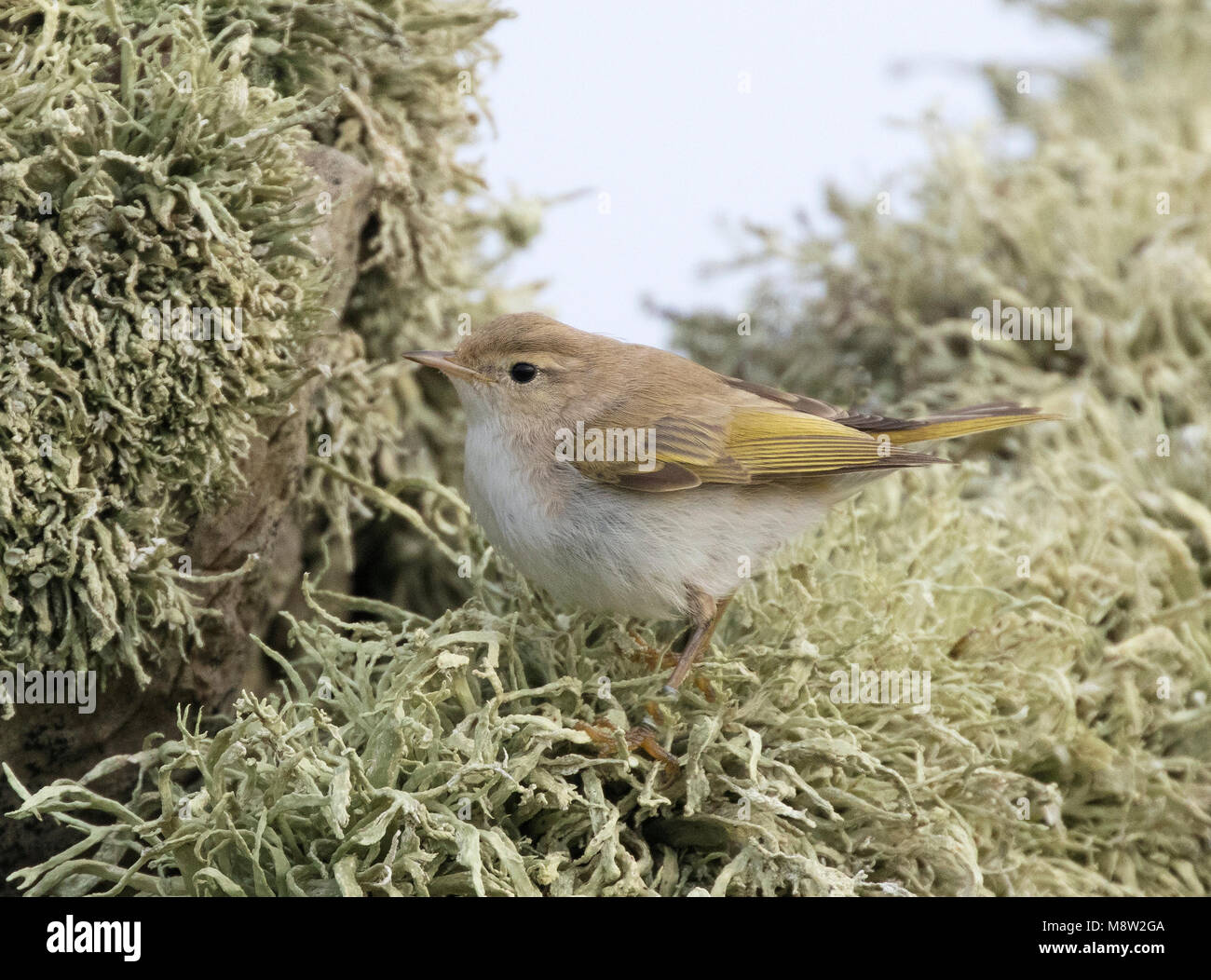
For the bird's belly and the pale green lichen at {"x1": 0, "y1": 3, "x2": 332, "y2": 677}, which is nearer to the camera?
the pale green lichen at {"x1": 0, "y1": 3, "x2": 332, "y2": 677}

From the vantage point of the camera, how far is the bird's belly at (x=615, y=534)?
2787mm

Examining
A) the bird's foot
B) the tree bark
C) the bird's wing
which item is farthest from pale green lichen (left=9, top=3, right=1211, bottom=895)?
the bird's wing

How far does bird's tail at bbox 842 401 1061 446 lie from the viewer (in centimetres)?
305

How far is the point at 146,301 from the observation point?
2.64 meters

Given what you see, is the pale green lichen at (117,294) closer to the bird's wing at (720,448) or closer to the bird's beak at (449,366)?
the bird's beak at (449,366)

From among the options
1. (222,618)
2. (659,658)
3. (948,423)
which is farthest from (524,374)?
(948,423)

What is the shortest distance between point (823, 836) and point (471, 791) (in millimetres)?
823

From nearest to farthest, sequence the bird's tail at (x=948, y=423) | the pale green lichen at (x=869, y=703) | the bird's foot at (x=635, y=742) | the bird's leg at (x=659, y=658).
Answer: the pale green lichen at (x=869, y=703), the bird's foot at (x=635, y=742), the bird's leg at (x=659, y=658), the bird's tail at (x=948, y=423)

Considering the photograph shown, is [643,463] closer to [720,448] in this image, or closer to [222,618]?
[720,448]

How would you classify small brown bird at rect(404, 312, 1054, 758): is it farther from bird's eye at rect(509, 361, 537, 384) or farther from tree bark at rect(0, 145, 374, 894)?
tree bark at rect(0, 145, 374, 894)

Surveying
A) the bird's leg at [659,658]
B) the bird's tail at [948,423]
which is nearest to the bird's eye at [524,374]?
the bird's leg at [659,658]

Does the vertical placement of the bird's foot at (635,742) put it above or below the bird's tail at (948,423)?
below

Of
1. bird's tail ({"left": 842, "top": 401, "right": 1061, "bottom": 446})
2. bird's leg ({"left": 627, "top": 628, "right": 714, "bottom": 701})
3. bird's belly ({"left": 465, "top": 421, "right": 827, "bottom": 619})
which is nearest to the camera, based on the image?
bird's belly ({"left": 465, "top": 421, "right": 827, "bottom": 619})
